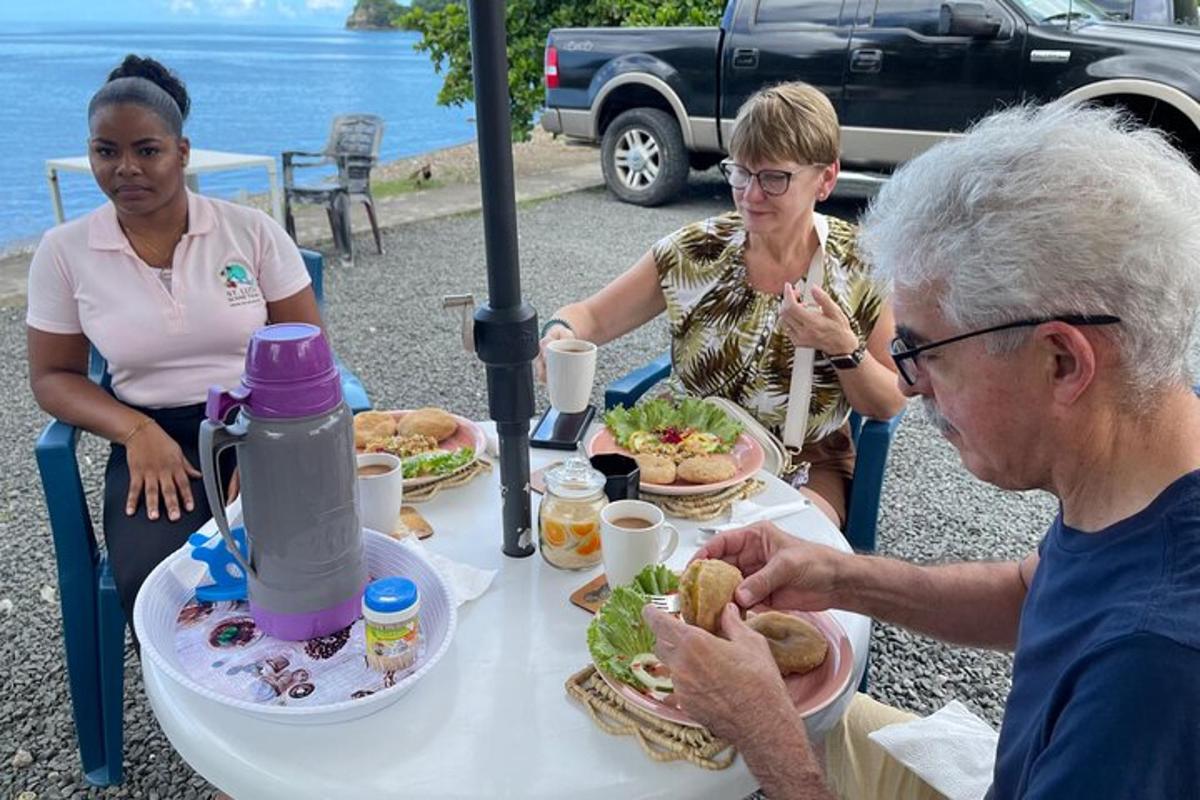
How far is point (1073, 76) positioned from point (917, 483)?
4234 millimetres

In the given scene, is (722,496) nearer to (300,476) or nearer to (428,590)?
(428,590)

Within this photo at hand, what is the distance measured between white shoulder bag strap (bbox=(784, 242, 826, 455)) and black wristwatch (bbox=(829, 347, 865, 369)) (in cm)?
6

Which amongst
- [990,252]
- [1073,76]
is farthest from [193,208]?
[1073,76]

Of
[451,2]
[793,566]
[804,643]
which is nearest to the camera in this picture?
[804,643]

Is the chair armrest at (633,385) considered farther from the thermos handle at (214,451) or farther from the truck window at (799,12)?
the truck window at (799,12)

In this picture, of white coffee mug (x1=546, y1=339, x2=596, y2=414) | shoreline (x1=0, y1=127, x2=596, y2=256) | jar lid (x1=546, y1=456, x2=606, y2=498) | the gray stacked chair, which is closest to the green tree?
shoreline (x1=0, y1=127, x2=596, y2=256)

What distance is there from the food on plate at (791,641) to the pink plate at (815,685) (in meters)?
0.01

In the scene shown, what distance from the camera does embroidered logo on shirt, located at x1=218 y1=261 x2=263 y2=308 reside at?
237cm

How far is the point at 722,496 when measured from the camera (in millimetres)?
1767

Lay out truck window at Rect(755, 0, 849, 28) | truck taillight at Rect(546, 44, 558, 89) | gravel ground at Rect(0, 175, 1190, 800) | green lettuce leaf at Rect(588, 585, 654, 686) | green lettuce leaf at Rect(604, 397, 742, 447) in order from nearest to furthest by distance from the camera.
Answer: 1. green lettuce leaf at Rect(588, 585, 654, 686)
2. green lettuce leaf at Rect(604, 397, 742, 447)
3. gravel ground at Rect(0, 175, 1190, 800)
4. truck window at Rect(755, 0, 849, 28)
5. truck taillight at Rect(546, 44, 558, 89)

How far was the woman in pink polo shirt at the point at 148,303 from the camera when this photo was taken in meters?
2.15

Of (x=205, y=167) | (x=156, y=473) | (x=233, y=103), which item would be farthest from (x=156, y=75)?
(x=233, y=103)

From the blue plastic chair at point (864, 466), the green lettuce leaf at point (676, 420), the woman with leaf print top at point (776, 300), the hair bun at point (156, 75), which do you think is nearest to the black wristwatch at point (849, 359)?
the woman with leaf print top at point (776, 300)

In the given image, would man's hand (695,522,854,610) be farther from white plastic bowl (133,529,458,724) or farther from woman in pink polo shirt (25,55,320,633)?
woman in pink polo shirt (25,55,320,633)
